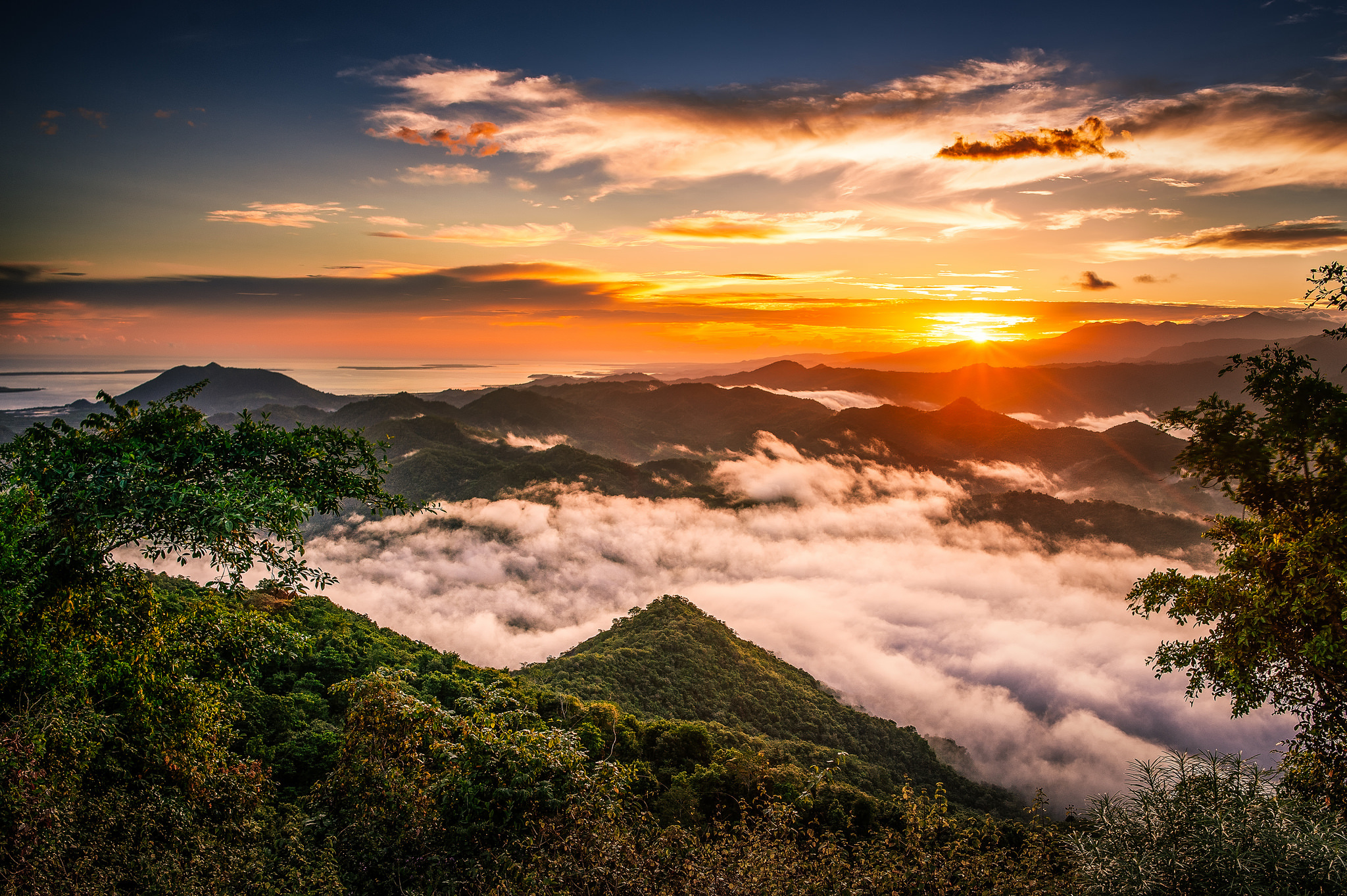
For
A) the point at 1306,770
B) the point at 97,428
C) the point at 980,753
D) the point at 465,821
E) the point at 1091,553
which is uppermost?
the point at 97,428

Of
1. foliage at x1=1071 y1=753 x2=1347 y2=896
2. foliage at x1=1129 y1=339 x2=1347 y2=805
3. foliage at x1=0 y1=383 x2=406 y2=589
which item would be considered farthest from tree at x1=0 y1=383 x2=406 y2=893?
foliage at x1=1129 y1=339 x2=1347 y2=805

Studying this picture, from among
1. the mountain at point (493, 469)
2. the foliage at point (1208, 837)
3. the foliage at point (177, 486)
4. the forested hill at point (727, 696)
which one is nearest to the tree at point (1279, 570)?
the foliage at point (1208, 837)

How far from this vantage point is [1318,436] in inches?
460

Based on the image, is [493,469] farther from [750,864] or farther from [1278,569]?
[1278,569]

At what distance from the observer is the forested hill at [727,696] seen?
44500 millimetres

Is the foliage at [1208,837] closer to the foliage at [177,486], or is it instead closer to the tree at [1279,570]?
the tree at [1279,570]

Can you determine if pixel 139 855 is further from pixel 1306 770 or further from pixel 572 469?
→ pixel 572 469

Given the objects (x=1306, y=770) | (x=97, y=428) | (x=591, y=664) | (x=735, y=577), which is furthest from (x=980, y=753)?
(x=97, y=428)

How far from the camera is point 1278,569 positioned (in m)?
11.8

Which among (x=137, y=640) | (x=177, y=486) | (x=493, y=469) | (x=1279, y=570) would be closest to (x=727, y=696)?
(x=1279, y=570)

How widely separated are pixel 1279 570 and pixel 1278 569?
3 cm

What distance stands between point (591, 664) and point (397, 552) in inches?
3325

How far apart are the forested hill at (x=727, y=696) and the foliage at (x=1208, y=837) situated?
3037 centimetres

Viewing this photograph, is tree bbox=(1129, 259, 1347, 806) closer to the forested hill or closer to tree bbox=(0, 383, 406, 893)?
tree bbox=(0, 383, 406, 893)
